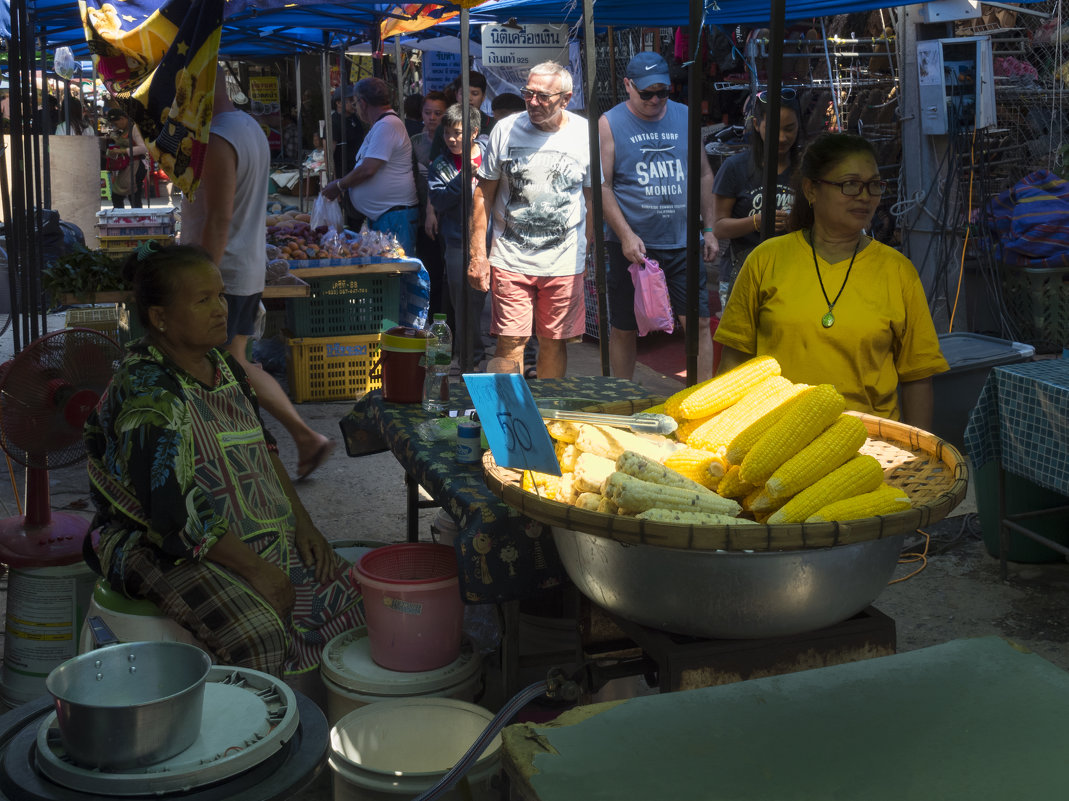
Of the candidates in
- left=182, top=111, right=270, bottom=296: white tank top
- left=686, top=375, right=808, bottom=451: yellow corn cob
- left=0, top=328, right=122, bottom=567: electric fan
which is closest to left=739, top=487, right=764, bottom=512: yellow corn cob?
left=686, top=375, right=808, bottom=451: yellow corn cob

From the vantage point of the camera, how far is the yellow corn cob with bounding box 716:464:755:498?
2.29m

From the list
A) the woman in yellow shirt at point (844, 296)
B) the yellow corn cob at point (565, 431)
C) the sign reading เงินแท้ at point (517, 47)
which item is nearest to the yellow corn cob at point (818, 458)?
the yellow corn cob at point (565, 431)

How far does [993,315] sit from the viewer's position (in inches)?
356

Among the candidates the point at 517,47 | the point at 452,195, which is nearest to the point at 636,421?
the point at 517,47

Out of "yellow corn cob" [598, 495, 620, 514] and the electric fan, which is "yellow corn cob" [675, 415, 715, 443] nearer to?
"yellow corn cob" [598, 495, 620, 514]

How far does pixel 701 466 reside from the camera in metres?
2.40

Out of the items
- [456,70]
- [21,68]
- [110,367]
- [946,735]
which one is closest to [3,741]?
[946,735]

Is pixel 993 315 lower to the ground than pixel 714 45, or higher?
lower

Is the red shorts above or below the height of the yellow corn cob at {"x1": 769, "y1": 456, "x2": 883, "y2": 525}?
above

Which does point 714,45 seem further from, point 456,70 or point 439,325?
point 439,325

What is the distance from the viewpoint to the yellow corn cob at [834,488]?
6.70 ft

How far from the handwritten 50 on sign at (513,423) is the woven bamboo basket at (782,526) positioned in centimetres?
6

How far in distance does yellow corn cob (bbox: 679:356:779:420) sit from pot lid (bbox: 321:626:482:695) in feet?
3.39

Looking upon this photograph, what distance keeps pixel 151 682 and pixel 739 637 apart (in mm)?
1093
